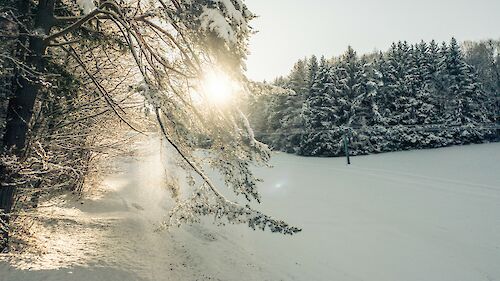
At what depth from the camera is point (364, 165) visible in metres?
21.7

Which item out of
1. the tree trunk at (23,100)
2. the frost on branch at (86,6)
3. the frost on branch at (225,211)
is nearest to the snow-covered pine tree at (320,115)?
the frost on branch at (225,211)

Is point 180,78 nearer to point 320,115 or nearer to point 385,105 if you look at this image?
point 320,115

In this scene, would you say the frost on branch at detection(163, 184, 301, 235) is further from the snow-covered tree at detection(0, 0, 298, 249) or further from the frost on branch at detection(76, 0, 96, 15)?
the frost on branch at detection(76, 0, 96, 15)

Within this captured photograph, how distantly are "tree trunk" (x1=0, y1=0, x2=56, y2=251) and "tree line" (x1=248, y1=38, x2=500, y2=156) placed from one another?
87.3ft

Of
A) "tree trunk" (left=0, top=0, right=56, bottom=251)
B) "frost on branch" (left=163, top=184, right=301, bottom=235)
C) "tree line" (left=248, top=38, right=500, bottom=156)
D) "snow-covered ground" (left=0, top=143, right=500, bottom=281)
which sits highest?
"tree line" (left=248, top=38, right=500, bottom=156)

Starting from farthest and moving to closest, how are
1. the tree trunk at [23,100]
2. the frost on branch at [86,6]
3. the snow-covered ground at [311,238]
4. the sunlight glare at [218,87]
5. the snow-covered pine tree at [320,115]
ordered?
1. the snow-covered pine tree at [320,115]
2. the snow-covered ground at [311,238]
3. the sunlight glare at [218,87]
4. the tree trunk at [23,100]
5. the frost on branch at [86,6]

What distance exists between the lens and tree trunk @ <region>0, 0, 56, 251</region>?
486 cm

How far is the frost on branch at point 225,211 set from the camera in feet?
15.3

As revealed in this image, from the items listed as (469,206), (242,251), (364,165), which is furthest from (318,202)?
(364,165)

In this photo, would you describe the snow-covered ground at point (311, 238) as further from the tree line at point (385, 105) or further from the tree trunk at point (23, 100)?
the tree line at point (385, 105)

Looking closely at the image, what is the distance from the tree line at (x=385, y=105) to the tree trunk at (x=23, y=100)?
87.3 ft

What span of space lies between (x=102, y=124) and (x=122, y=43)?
414 cm

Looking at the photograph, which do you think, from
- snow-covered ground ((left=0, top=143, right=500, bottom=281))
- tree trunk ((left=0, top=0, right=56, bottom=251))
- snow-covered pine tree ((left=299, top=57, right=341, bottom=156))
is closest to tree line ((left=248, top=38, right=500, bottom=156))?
snow-covered pine tree ((left=299, top=57, right=341, bottom=156))

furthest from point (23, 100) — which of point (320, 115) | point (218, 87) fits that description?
point (320, 115)
